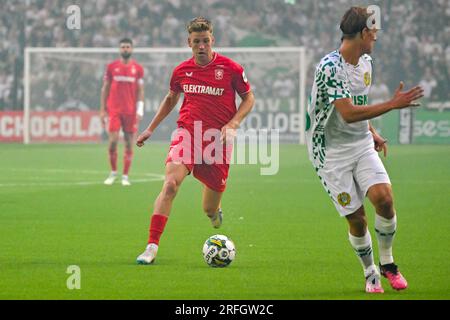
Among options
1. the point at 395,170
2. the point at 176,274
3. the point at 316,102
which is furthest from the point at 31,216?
the point at 395,170

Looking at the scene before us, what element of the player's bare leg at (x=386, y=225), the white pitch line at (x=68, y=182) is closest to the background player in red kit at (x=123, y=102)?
the white pitch line at (x=68, y=182)

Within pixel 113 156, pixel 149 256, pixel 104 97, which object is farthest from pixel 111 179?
pixel 149 256

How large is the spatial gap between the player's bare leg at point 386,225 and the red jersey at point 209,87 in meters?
2.84

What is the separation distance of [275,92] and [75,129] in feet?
19.5

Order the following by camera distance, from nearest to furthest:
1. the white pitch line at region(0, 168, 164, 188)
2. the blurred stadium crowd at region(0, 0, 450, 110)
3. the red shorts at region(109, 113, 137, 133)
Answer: the white pitch line at region(0, 168, 164, 188)
the red shorts at region(109, 113, 137, 133)
the blurred stadium crowd at region(0, 0, 450, 110)

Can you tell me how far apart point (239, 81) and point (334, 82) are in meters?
2.80

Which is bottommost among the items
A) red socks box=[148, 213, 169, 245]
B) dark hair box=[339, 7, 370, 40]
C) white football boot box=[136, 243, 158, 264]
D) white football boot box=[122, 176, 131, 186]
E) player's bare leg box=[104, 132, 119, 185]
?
white football boot box=[122, 176, 131, 186]

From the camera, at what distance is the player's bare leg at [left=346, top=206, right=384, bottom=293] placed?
8602 millimetres

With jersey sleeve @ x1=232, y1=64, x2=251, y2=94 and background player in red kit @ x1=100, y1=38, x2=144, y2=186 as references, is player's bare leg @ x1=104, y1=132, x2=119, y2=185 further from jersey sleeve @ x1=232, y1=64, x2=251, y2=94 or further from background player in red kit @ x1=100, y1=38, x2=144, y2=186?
jersey sleeve @ x1=232, y1=64, x2=251, y2=94

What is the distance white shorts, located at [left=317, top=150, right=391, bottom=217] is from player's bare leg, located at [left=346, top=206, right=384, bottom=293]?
0.09m

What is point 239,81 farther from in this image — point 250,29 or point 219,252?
point 250,29

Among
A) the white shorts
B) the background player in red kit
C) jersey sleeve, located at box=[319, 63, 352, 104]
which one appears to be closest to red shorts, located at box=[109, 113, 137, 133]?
the background player in red kit

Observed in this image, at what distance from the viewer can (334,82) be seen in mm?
8453

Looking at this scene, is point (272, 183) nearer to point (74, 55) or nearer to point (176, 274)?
point (176, 274)
